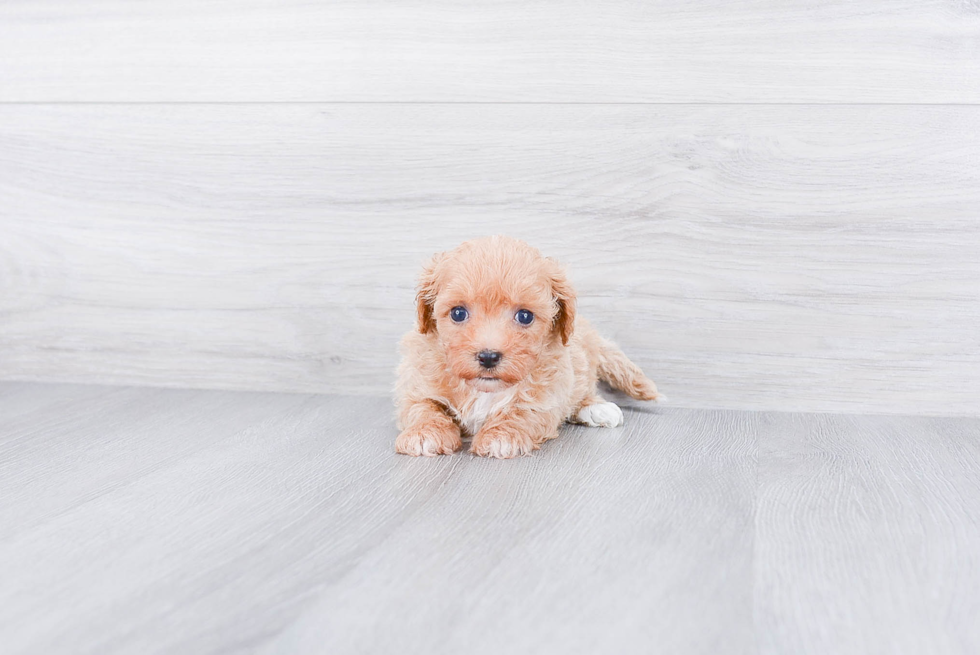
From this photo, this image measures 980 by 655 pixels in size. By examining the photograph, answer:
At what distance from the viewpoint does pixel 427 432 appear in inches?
49.4

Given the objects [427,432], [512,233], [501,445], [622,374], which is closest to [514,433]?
[501,445]

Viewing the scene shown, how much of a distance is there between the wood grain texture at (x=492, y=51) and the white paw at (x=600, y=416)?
0.59 m

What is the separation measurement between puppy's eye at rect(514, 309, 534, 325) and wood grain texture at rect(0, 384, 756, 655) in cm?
21

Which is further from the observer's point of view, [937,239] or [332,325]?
[332,325]

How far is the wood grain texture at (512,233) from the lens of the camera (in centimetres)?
152

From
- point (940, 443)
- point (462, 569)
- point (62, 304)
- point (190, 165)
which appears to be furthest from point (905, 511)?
point (62, 304)

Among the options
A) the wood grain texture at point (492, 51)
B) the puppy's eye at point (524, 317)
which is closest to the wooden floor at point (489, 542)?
the puppy's eye at point (524, 317)

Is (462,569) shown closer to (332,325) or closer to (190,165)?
(332,325)

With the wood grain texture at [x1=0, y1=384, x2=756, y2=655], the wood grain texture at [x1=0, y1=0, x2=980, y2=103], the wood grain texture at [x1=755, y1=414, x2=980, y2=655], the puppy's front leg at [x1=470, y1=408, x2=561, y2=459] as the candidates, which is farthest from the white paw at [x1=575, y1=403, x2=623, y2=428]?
the wood grain texture at [x1=0, y1=0, x2=980, y2=103]

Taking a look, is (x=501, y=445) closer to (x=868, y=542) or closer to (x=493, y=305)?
(x=493, y=305)

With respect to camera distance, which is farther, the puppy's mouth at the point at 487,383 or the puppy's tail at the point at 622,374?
the puppy's tail at the point at 622,374

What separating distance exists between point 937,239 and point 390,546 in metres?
1.18

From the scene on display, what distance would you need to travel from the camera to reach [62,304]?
71.7 inches

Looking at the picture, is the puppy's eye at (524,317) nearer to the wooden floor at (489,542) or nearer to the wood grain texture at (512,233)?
the wooden floor at (489,542)
